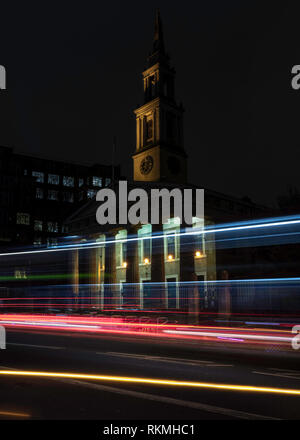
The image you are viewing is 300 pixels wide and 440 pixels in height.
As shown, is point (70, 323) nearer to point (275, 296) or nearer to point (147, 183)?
point (275, 296)

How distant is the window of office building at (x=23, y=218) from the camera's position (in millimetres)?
78938

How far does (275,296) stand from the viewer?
15367 millimetres

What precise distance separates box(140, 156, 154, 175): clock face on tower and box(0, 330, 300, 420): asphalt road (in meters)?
42.8

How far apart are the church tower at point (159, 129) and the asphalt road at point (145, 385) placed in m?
40.5

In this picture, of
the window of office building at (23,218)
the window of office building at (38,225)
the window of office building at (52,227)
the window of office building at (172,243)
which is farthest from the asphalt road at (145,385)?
the window of office building at (52,227)

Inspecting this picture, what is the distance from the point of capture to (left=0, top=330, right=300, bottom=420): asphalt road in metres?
6.30

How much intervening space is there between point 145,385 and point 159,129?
49518mm

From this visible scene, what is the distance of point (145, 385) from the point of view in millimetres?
8164

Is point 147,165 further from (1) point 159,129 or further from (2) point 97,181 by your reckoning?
(2) point 97,181

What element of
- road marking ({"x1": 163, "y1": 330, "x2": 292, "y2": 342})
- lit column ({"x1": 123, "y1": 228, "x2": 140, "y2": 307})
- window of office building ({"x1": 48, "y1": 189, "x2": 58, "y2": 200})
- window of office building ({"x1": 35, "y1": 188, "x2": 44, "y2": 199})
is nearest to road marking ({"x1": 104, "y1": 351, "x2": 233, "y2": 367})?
road marking ({"x1": 163, "y1": 330, "x2": 292, "y2": 342})

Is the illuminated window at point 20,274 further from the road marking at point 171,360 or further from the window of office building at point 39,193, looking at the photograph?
the window of office building at point 39,193

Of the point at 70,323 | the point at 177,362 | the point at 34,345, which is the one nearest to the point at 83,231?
the point at 70,323

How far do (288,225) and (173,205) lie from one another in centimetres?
3017

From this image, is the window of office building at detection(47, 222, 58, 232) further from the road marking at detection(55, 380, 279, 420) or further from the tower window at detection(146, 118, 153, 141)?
the road marking at detection(55, 380, 279, 420)
